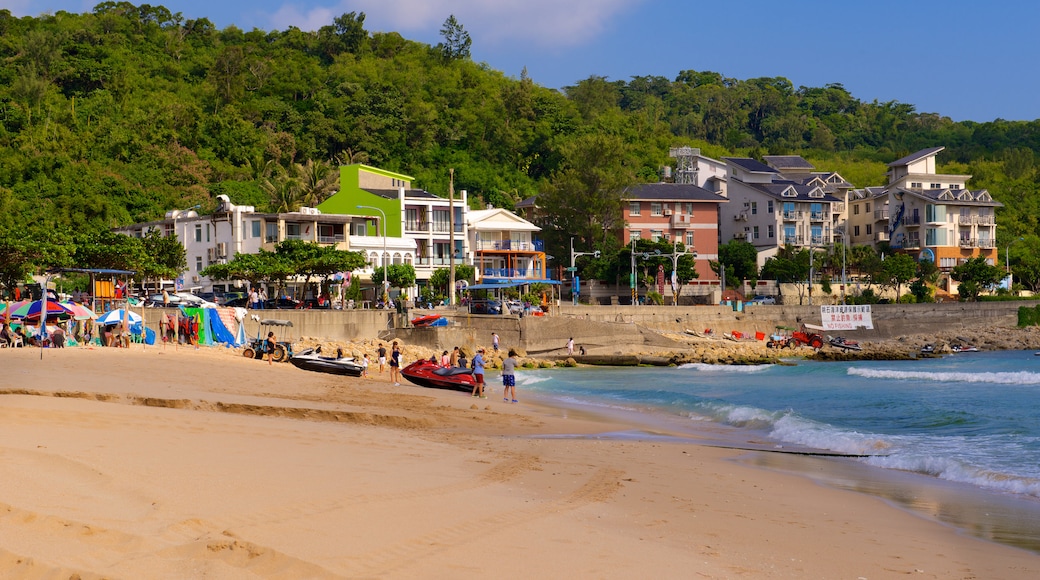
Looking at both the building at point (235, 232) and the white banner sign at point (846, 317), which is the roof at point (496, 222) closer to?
the building at point (235, 232)

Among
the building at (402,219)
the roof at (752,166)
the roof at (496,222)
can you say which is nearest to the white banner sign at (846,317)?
the roof at (496,222)

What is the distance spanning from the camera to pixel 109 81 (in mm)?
98438

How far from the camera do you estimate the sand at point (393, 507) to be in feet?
24.4

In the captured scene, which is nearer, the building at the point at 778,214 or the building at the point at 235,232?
the building at the point at 235,232

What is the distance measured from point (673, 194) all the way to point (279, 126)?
42.2 meters

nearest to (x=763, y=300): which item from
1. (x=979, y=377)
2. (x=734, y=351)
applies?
(x=734, y=351)

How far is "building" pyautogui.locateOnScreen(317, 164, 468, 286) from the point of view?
68000mm

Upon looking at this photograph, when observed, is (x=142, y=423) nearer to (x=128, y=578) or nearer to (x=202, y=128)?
(x=128, y=578)

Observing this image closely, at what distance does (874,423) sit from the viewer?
23641 mm

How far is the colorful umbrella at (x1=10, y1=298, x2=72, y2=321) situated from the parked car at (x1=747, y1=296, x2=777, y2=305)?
52.2 meters

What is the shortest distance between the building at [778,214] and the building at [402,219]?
1210 inches

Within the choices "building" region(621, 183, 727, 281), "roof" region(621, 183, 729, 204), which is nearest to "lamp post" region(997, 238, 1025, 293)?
"roof" region(621, 183, 729, 204)

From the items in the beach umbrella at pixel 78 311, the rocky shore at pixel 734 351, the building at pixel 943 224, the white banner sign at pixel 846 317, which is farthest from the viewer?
the building at pixel 943 224

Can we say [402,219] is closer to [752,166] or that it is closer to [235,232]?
[235,232]
